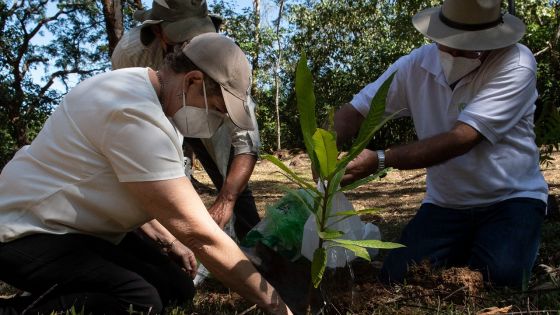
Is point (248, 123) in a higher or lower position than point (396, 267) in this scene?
higher

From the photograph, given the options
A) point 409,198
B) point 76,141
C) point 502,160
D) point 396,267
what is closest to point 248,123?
point 76,141

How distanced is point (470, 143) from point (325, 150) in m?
1.30

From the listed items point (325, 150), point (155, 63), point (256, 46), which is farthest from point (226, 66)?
point (256, 46)

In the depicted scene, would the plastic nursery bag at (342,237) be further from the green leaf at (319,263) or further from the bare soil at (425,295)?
the green leaf at (319,263)

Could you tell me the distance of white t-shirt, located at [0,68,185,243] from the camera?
1.91 meters

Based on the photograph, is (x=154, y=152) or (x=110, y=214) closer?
(x=154, y=152)

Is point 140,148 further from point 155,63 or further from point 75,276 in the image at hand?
point 155,63

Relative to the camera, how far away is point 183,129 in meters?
2.20

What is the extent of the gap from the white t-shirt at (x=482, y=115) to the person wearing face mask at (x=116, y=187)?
129 cm

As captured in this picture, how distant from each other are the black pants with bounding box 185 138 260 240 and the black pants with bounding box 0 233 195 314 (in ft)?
4.31

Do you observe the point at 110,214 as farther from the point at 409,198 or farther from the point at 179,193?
the point at 409,198

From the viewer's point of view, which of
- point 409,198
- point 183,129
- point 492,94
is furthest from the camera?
point 409,198

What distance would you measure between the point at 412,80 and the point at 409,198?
457cm

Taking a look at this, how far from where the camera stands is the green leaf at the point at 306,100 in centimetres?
164
